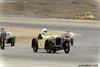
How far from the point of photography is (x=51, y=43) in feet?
42.5

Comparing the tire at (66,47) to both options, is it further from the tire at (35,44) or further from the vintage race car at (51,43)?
the tire at (35,44)

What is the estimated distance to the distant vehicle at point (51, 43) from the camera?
12.8 meters

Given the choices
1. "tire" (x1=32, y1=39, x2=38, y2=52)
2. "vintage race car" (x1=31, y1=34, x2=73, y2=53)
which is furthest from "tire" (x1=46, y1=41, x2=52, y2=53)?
"tire" (x1=32, y1=39, x2=38, y2=52)

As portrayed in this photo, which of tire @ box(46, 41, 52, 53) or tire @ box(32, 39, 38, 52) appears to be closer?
tire @ box(46, 41, 52, 53)

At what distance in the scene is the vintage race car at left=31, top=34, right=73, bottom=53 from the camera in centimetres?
1275

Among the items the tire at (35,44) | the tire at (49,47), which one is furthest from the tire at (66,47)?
the tire at (35,44)

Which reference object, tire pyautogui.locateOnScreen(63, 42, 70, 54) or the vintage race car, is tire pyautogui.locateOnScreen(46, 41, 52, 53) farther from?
tire pyautogui.locateOnScreen(63, 42, 70, 54)

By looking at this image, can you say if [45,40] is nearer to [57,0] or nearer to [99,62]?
[57,0]

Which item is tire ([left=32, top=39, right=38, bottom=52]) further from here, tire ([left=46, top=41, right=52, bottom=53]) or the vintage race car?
tire ([left=46, top=41, right=52, bottom=53])

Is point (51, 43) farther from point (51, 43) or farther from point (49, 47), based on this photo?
point (49, 47)

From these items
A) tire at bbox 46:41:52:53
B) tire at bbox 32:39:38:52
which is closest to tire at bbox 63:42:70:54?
tire at bbox 46:41:52:53

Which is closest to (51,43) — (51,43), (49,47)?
(51,43)

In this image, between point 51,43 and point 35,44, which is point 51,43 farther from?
point 35,44

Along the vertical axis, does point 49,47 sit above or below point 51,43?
below
